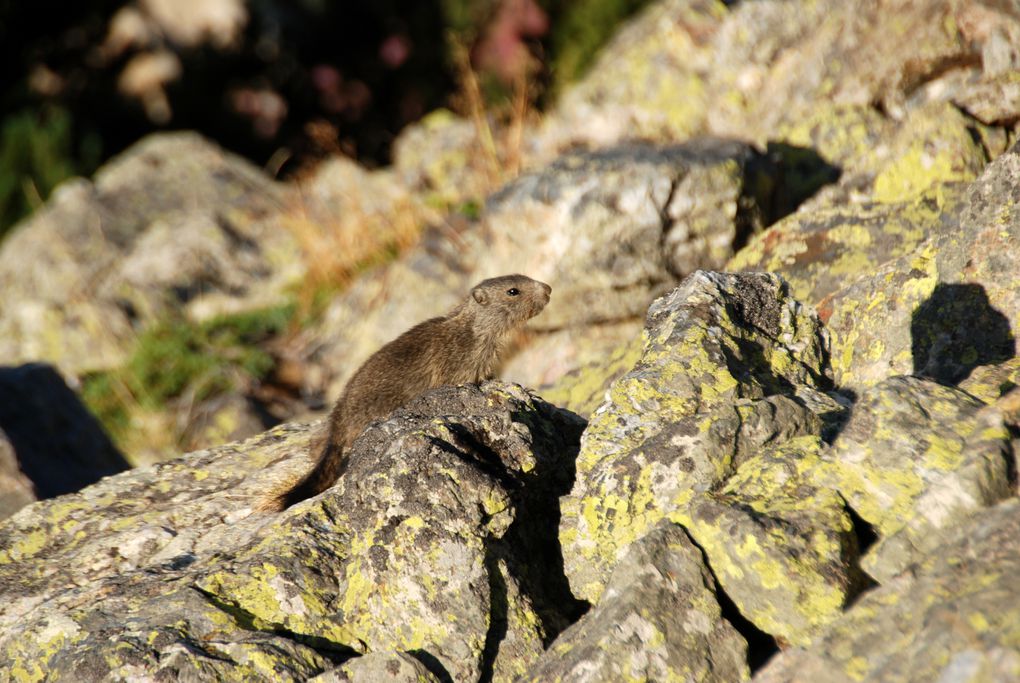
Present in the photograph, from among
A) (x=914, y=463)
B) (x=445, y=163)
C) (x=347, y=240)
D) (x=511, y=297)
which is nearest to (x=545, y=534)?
(x=914, y=463)

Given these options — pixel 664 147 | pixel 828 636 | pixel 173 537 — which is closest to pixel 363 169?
pixel 664 147

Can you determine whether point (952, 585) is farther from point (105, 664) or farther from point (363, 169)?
point (363, 169)

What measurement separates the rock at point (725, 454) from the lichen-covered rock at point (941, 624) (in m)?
0.30

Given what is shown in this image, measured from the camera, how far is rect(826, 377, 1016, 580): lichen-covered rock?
321 cm

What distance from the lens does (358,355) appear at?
35.3ft

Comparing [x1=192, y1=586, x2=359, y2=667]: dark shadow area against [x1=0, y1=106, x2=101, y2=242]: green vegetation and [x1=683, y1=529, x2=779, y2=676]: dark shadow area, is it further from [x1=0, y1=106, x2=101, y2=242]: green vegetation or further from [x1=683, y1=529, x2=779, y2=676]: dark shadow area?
[x1=0, y1=106, x2=101, y2=242]: green vegetation

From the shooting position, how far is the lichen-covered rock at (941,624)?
258cm

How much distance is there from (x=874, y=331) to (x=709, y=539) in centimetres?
195

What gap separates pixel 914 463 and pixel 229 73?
16.7m

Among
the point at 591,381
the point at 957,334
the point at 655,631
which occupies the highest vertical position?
the point at 591,381

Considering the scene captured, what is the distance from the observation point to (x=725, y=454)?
3906 millimetres

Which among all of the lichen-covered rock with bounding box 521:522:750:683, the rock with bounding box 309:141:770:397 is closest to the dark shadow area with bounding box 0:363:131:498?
the rock with bounding box 309:141:770:397

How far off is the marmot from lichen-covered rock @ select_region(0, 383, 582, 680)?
57cm

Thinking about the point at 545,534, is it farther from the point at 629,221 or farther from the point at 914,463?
the point at 629,221
